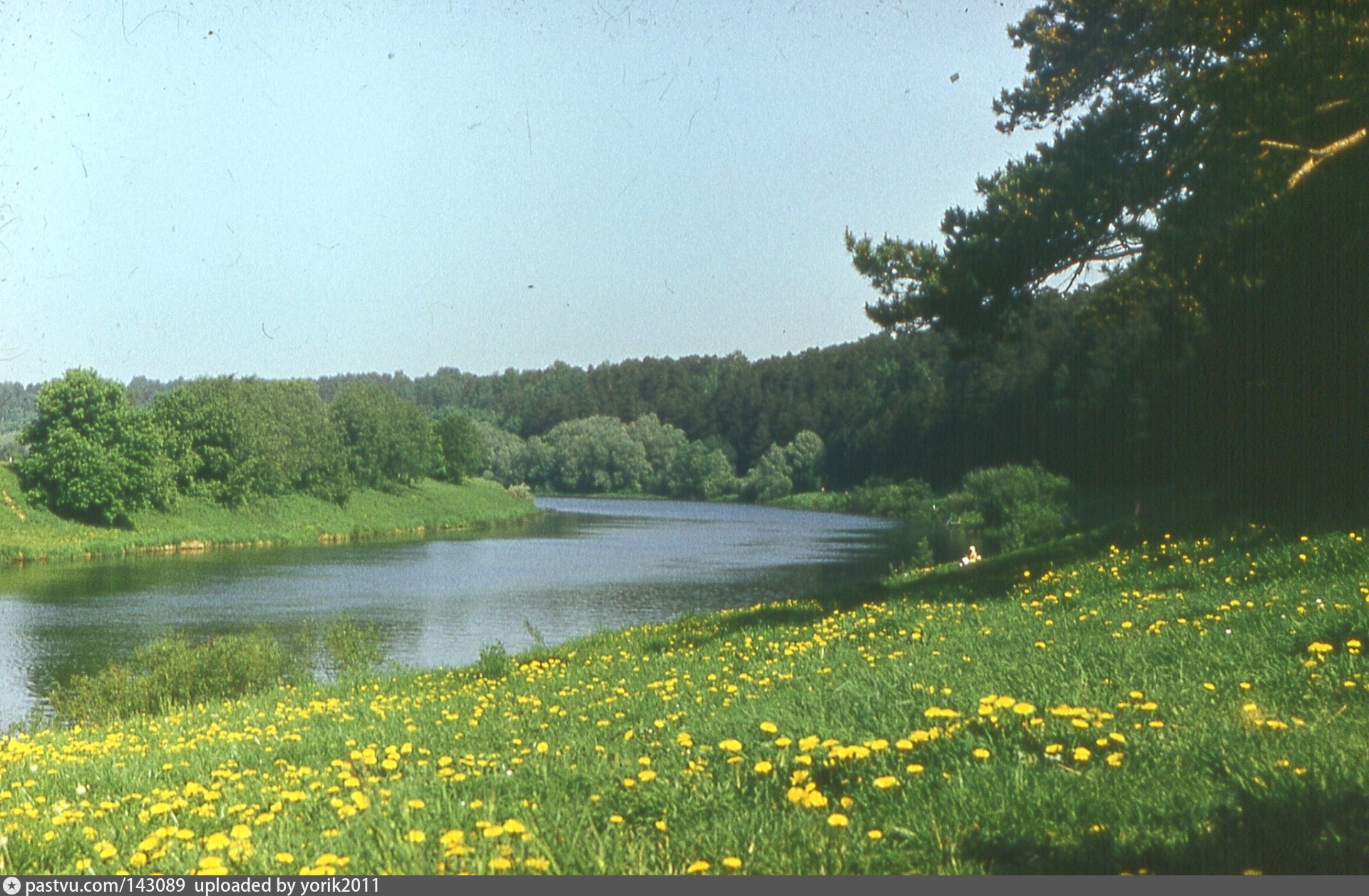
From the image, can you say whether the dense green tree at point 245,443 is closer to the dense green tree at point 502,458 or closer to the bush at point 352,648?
the bush at point 352,648

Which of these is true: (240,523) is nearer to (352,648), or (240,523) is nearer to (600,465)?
(352,648)

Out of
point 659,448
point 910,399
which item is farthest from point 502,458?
point 910,399

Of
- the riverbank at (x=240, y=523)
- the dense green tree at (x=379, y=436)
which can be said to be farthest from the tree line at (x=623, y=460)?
the riverbank at (x=240, y=523)

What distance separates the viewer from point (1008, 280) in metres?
18.6

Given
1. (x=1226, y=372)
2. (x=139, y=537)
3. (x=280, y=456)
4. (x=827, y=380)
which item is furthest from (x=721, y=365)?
(x=1226, y=372)

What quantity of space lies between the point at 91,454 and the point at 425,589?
27.5 meters

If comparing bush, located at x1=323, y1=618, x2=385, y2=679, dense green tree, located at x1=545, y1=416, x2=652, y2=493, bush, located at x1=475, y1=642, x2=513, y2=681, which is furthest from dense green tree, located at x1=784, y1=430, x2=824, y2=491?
bush, located at x1=475, y1=642, x2=513, y2=681

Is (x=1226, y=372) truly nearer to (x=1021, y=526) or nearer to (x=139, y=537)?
(x=1021, y=526)

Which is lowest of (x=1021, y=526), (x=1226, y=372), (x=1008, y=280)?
(x=1021, y=526)

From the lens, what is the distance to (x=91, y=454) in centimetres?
5819

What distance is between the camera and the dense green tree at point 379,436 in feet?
271

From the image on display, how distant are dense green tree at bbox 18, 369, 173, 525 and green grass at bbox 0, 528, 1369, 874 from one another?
5236 centimetres

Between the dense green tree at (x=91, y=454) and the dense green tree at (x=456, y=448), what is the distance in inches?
1441

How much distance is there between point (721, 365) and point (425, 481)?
101m
